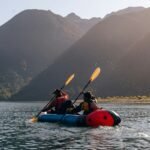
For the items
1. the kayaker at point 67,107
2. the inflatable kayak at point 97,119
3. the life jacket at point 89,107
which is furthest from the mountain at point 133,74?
the life jacket at point 89,107

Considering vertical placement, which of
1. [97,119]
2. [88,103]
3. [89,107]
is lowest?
[97,119]

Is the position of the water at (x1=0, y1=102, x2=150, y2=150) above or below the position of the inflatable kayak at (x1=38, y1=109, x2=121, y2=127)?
below

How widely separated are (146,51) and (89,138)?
158670 mm

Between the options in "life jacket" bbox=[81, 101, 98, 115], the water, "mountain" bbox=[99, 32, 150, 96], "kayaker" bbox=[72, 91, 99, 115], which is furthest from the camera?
"mountain" bbox=[99, 32, 150, 96]

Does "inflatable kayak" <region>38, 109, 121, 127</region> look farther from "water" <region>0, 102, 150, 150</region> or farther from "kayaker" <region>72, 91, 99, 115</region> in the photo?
"water" <region>0, 102, 150, 150</region>

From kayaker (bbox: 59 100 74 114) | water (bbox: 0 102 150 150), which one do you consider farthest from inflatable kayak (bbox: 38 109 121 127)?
kayaker (bbox: 59 100 74 114)

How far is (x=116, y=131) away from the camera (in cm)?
2927

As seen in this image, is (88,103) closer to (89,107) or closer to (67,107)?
(89,107)

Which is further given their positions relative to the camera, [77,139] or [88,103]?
[88,103]

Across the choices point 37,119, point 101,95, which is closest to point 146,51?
point 101,95

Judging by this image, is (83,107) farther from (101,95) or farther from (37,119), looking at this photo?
(101,95)

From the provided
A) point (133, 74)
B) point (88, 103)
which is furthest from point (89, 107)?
point (133, 74)

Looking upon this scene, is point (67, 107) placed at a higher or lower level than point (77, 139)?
higher

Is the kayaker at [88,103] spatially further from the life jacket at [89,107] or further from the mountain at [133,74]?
the mountain at [133,74]
